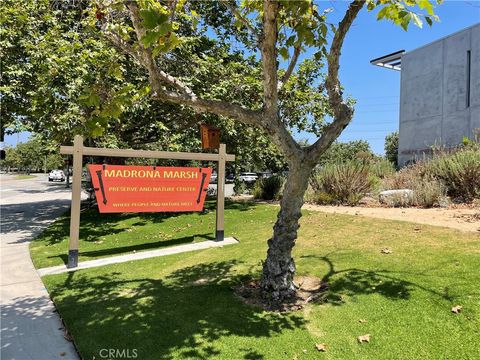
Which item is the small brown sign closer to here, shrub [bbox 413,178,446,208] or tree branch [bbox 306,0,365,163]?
tree branch [bbox 306,0,365,163]

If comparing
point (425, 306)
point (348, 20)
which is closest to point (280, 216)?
point (425, 306)

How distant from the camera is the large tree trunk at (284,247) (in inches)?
199

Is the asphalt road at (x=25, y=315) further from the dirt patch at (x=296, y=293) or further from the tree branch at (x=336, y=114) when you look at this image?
the tree branch at (x=336, y=114)

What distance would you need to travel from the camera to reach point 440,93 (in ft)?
84.1

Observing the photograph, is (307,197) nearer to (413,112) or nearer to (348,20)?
(348,20)

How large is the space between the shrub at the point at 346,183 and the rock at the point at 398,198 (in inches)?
36.7

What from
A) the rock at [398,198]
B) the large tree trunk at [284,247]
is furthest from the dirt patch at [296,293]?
the rock at [398,198]

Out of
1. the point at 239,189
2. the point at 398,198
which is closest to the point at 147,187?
the point at 398,198

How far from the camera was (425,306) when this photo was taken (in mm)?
4395

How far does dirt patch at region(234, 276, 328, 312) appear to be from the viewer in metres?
4.97

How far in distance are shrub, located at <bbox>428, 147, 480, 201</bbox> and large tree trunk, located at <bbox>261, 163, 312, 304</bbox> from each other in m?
7.88

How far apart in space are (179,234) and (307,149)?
653cm

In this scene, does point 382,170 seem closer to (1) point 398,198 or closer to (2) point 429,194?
(1) point 398,198

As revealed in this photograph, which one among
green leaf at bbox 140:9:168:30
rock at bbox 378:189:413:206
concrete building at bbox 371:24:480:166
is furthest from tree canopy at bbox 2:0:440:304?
concrete building at bbox 371:24:480:166
